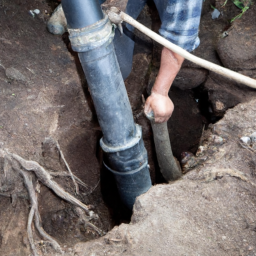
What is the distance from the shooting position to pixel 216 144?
74.0 inches

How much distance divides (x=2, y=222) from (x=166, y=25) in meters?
1.52

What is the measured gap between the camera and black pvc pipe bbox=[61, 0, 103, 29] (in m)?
1.50

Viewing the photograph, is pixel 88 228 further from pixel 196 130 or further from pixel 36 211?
pixel 196 130

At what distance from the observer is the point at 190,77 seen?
266 cm

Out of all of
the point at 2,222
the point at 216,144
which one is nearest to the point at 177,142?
the point at 216,144

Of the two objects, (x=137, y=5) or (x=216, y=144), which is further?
(x=137, y=5)

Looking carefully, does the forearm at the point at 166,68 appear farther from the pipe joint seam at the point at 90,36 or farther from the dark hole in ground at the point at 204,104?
the dark hole in ground at the point at 204,104

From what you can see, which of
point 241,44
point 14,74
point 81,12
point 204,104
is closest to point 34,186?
point 14,74

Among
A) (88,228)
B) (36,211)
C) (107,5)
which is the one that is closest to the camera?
(36,211)

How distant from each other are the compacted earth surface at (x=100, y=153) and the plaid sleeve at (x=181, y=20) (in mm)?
507

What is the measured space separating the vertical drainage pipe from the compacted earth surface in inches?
13.4

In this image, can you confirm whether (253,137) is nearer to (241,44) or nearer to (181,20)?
(181,20)

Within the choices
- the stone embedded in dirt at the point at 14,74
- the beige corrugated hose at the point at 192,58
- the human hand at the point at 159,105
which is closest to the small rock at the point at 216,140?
the human hand at the point at 159,105

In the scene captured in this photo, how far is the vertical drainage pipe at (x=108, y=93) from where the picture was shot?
1.56m
